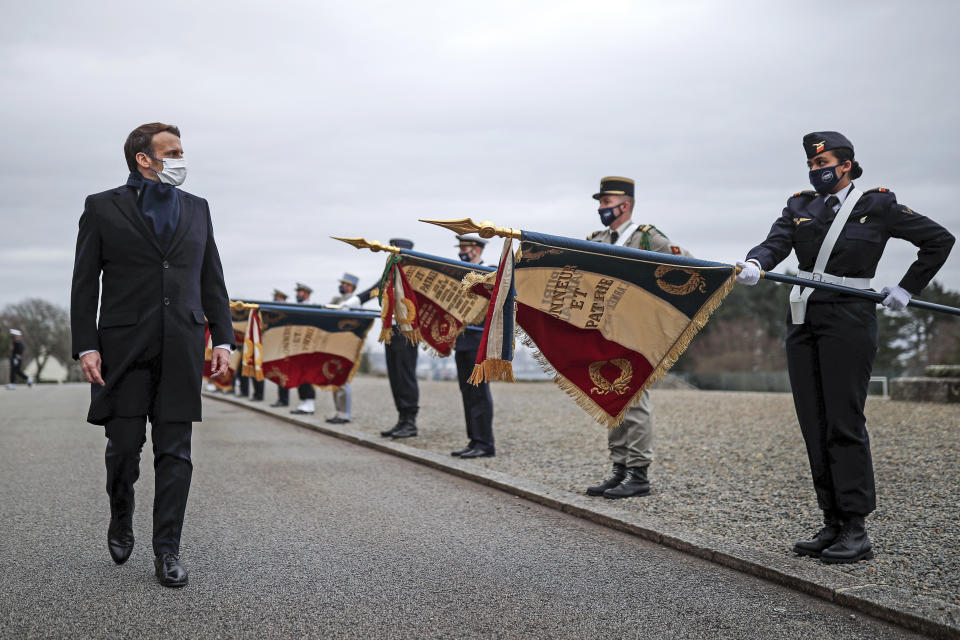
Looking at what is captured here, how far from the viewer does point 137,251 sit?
3973 mm

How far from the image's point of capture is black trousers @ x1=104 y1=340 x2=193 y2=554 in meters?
3.93

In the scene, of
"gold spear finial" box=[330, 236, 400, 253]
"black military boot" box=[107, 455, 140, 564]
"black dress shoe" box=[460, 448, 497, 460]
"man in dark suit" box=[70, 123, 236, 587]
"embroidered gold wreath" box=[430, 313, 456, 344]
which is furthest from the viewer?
"embroidered gold wreath" box=[430, 313, 456, 344]

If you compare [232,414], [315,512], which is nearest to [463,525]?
[315,512]

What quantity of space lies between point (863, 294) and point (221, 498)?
4.38m


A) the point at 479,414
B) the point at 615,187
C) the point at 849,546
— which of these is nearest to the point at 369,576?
the point at 849,546

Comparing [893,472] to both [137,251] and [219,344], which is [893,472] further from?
[137,251]

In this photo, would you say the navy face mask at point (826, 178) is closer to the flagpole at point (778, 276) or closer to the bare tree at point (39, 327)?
the flagpole at point (778, 276)

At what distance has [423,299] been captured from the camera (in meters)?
8.71

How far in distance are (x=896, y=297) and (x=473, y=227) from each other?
2.13m

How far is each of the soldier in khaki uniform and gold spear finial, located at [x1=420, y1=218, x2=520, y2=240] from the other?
5.78 feet

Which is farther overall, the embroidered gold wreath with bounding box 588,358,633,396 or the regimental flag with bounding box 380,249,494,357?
the regimental flag with bounding box 380,249,494,357

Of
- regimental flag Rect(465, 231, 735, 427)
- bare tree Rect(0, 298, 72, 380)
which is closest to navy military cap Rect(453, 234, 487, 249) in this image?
regimental flag Rect(465, 231, 735, 427)

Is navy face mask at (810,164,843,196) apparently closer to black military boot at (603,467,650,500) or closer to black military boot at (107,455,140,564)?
black military boot at (603,467,650,500)

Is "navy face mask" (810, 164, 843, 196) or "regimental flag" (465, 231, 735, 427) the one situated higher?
"navy face mask" (810, 164, 843, 196)
